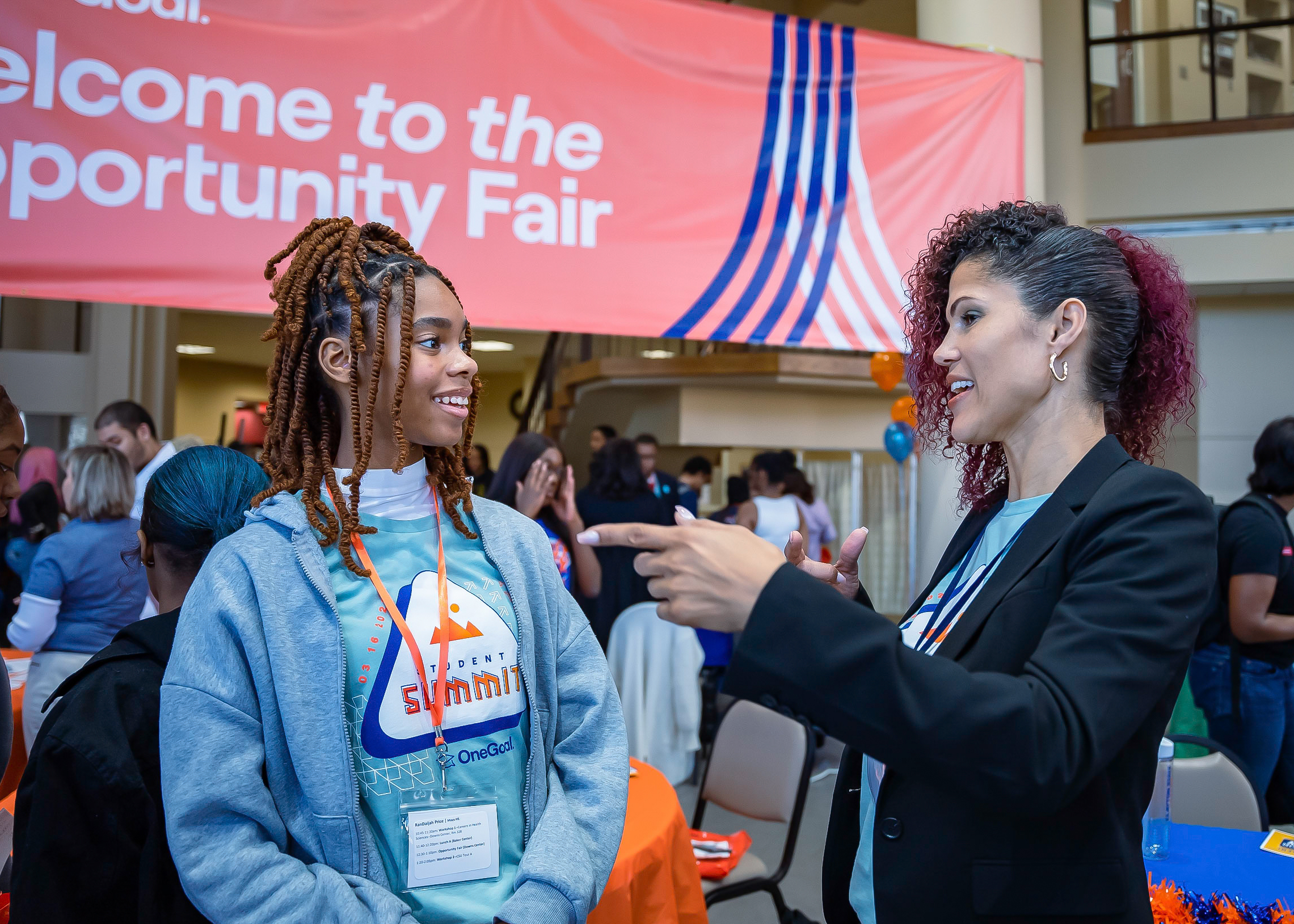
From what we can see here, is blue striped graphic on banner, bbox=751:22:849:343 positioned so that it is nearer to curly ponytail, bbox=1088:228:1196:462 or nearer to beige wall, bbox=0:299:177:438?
curly ponytail, bbox=1088:228:1196:462

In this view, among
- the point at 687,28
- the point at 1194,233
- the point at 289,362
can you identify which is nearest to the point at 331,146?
the point at 687,28

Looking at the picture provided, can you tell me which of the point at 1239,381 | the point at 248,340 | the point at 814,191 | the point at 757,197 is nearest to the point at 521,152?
the point at 757,197

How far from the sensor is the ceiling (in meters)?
10.2

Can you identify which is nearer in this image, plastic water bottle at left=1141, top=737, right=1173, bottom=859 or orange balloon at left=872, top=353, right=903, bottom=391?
plastic water bottle at left=1141, top=737, right=1173, bottom=859

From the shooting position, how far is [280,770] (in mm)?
1190

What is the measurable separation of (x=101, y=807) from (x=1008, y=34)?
415 cm

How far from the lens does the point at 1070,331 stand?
1.11 meters

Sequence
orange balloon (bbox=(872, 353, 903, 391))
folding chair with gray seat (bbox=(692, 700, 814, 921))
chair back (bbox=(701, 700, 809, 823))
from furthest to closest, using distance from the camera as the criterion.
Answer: orange balloon (bbox=(872, 353, 903, 391)) < chair back (bbox=(701, 700, 809, 823)) < folding chair with gray seat (bbox=(692, 700, 814, 921))

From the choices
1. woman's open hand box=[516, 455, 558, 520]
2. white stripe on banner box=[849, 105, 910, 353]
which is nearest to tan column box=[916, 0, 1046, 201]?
white stripe on banner box=[849, 105, 910, 353]

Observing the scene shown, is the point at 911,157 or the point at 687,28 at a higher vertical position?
the point at 687,28

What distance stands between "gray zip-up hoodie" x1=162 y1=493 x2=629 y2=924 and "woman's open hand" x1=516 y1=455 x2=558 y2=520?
2181mm

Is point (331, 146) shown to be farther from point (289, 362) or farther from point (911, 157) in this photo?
point (911, 157)

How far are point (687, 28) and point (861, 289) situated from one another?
40.4 inches

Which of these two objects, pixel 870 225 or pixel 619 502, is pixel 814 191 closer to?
pixel 870 225
